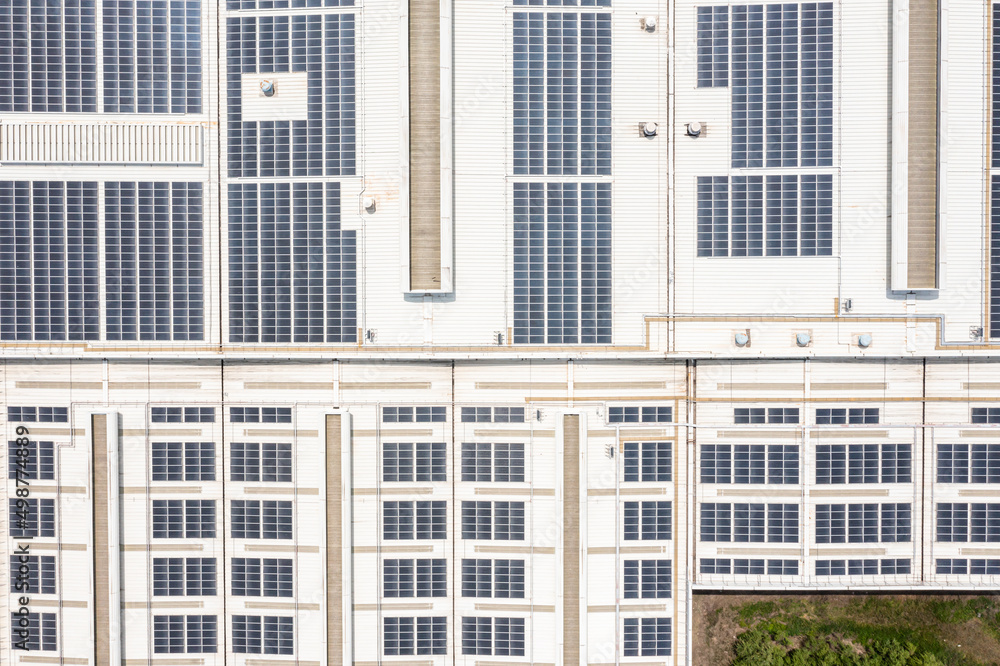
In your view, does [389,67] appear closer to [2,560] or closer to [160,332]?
[160,332]

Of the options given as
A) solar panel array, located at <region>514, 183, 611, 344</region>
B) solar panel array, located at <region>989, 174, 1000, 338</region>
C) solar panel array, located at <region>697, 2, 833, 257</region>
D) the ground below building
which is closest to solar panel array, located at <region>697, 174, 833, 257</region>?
solar panel array, located at <region>697, 2, 833, 257</region>

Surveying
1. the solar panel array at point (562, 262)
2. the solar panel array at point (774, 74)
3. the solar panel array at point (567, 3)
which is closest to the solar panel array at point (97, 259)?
the solar panel array at point (562, 262)

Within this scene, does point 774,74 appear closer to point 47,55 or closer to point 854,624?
point 854,624

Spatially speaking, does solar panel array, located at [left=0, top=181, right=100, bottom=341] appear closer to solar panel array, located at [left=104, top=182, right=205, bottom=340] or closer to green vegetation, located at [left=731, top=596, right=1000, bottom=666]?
solar panel array, located at [left=104, top=182, right=205, bottom=340]

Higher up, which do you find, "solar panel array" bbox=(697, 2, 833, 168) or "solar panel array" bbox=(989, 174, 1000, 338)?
"solar panel array" bbox=(697, 2, 833, 168)

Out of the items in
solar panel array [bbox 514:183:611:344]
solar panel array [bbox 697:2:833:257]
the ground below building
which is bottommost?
the ground below building

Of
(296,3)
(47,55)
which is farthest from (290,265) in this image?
(47,55)

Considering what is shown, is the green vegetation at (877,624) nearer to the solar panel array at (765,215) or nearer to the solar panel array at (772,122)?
the solar panel array at (765,215)
